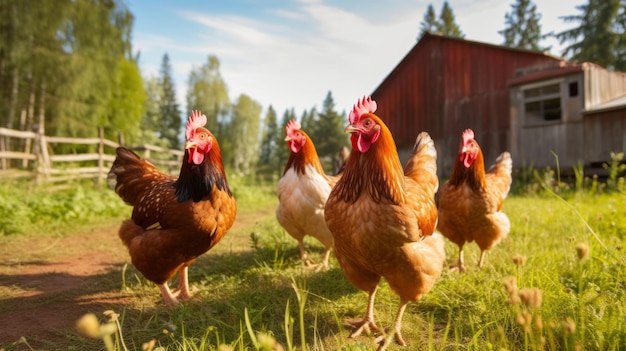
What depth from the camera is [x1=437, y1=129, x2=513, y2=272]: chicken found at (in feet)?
11.0

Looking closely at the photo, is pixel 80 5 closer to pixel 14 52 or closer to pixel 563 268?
pixel 14 52

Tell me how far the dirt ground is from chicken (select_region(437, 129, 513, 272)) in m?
3.30

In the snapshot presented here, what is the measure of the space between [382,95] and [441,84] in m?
3.34

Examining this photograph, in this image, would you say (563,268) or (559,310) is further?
(563,268)

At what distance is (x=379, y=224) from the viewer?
1.97 meters

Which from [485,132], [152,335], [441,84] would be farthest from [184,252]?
[441,84]

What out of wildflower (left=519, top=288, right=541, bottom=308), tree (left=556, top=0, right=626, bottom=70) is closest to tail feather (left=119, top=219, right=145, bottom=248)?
wildflower (left=519, top=288, right=541, bottom=308)

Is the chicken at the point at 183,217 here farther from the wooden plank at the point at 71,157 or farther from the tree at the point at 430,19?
the tree at the point at 430,19

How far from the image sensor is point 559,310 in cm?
196

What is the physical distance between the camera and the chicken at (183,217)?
8.15ft

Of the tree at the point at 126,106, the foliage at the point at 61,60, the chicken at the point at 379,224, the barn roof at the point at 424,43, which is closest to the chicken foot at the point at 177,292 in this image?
the chicken at the point at 379,224

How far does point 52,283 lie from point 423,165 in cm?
384

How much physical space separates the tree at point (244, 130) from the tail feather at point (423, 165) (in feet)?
106

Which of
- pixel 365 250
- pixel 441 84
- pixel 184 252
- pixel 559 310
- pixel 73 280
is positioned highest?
pixel 441 84
